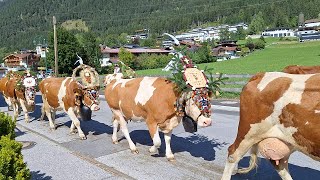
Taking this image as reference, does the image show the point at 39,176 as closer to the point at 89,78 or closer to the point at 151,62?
the point at 89,78

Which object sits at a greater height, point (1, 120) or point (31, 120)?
point (1, 120)

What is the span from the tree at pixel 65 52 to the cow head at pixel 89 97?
52.8 meters

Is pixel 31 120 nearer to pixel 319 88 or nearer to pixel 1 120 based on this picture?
pixel 1 120

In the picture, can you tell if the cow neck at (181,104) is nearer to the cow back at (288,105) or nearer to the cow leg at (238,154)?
the cow leg at (238,154)

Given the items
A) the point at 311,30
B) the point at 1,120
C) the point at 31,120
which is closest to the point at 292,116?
the point at 1,120

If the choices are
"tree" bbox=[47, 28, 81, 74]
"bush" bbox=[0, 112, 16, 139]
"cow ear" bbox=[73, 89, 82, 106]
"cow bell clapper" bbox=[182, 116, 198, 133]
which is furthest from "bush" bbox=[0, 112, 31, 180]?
"tree" bbox=[47, 28, 81, 74]

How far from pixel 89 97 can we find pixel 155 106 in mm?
3013

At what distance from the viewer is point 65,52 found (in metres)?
63.1

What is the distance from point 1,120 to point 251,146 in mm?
3986

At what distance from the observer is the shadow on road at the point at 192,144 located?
777cm

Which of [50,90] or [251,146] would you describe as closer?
[251,146]

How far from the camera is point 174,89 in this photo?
7.08 metres

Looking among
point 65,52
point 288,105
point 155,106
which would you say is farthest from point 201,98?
point 65,52

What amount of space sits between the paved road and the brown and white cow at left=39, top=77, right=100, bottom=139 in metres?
0.67
